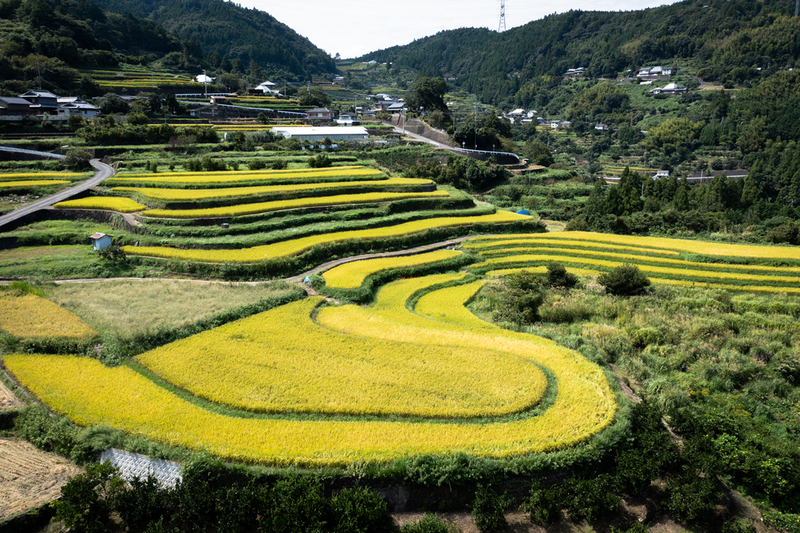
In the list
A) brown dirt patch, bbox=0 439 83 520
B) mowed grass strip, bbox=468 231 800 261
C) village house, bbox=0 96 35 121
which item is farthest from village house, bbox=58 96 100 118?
brown dirt patch, bbox=0 439 83 520

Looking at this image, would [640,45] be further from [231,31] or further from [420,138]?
[231,31]

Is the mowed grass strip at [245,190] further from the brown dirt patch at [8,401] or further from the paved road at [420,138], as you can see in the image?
the paved road at [420,138]

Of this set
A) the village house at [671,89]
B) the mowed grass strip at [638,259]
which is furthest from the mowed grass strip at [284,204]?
the village house at [671,89]

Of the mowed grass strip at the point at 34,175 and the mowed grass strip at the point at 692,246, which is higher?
the mowed grass strip at the point at 34,175

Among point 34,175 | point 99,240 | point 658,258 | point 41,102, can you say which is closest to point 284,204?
point 99,240

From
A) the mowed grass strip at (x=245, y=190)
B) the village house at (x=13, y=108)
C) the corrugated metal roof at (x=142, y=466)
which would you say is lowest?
the corrugated metal roof at (x=142, y=466)

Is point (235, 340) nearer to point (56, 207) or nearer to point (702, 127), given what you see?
point (56, 207)

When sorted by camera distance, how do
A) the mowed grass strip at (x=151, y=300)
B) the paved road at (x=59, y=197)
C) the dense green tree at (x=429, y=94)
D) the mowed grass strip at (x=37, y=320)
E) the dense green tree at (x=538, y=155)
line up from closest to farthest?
1. the mowed grass strip at (x=37, y=320)
2. the mowed grass strip at (x=151, y=300)
3. the paved road at (x=59, y=197)
4. the dense green tree at (x=538, y=155)
5. the dense green tree at (x=429, y=94)
